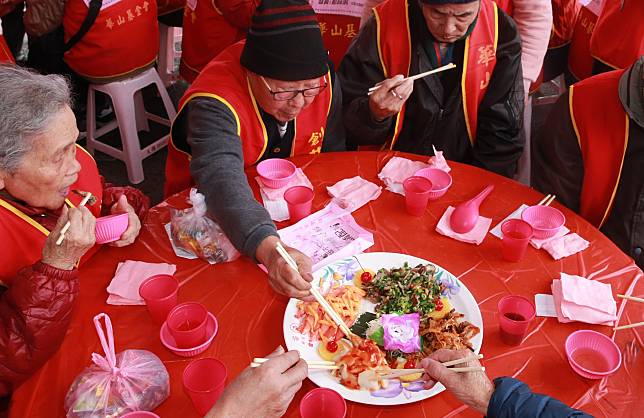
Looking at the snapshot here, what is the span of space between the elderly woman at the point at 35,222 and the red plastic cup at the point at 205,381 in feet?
1.42

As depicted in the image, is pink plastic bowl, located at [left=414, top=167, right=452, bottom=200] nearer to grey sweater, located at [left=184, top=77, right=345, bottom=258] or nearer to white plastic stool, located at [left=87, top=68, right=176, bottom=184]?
grey sweater, located at [left=184, top=77, right=345, bottom=258]

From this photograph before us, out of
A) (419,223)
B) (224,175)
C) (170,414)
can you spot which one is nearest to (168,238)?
(224,175)

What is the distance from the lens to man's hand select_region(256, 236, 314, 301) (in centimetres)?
176

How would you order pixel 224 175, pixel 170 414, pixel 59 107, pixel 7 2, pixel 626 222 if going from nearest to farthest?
pixel 170 414 < pixel 59 107 < pixel 224 175 < pixel 626 222 < pixel 7 2

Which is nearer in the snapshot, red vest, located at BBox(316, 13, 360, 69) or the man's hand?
the man's hand

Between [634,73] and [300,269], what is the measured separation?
4.91 ft

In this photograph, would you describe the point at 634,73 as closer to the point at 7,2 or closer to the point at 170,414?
the point at 170,414

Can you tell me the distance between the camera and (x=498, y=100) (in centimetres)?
288

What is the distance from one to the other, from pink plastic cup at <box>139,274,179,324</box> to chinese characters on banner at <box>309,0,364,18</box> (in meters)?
2.65

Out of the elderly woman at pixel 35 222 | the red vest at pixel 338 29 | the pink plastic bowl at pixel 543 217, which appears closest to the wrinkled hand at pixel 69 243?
the elderly woman at pixel 35 222

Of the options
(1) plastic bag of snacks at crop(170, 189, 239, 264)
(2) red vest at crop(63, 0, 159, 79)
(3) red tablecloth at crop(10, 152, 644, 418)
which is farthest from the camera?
(2) red vest at crop(63, 0, 159, 79)

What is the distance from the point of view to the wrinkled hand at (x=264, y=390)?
139 centimetres

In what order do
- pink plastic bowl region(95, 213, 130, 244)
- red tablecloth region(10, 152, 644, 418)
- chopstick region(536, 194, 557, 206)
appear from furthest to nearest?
chopstick region(536, 194, 557, 206) → pink plastic bowl region(95, 213, 130, 244) → red tablecloth region(10, 152, 644, 418)

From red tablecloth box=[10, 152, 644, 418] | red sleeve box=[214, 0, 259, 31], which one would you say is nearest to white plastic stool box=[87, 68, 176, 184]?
red sleeve box=[214, 0, 259, 31]
